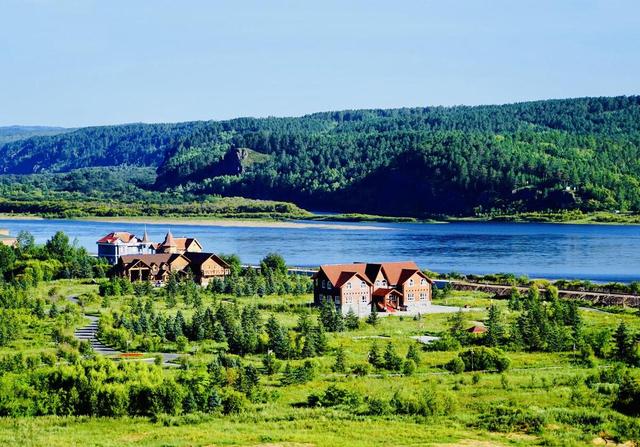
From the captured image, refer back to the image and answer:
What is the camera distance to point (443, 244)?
115 metres

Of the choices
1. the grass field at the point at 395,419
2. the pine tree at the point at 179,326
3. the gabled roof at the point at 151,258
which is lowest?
the grass field at the point at 395,419

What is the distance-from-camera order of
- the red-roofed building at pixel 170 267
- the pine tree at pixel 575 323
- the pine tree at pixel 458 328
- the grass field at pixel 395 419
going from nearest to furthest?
1. the grass field at pixel 395 419
2. the pine tree at pixel 575 323
3. the pine tree at pixel 458 328
4. the red-roofed building at pixel 170 267

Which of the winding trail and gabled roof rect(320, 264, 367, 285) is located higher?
gabled roof rect(320, 264, 367, 285)

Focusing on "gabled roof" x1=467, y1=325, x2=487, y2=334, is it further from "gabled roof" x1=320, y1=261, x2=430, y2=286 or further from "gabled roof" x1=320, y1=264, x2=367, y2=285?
"gabled roof" x1=320, y1=264, x2=367, y2=285

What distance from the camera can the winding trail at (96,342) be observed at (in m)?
40.4

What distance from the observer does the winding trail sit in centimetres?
4038

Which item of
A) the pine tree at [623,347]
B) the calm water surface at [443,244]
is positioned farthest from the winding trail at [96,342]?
the calm water surface at [443,244]

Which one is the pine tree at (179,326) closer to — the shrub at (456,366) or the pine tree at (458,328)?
the pine tree at (458,328)

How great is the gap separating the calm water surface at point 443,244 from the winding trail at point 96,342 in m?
40.6

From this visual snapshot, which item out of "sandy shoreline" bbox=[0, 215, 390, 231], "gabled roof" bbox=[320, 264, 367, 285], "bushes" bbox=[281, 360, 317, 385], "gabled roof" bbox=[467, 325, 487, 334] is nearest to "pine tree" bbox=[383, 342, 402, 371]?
"bushes" bbox=[281, 360, 317, 385]

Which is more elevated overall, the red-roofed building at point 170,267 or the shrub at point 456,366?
the red-roofed building at point 170,267

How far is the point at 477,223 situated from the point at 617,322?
10952 cm

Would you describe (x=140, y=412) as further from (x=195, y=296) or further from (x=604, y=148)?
(x=604, y=148)

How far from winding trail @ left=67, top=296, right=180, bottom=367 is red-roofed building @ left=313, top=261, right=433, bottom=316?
13.1 m
